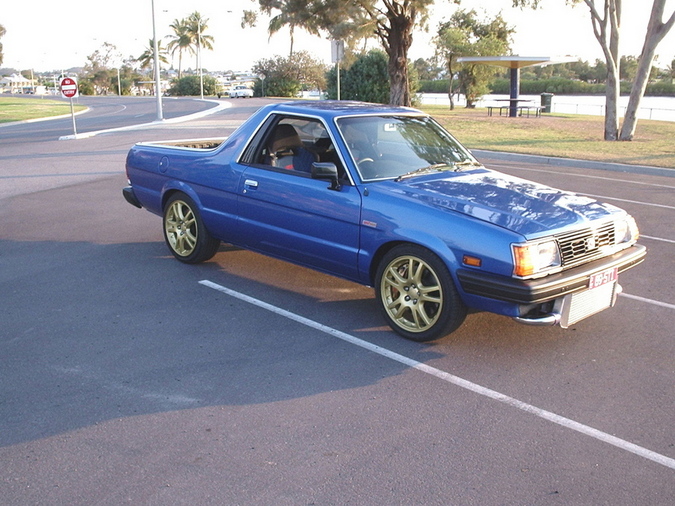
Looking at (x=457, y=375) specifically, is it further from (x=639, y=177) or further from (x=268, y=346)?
(x=639, y=177)

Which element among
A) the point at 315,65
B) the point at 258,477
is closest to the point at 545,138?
the point at 258,477

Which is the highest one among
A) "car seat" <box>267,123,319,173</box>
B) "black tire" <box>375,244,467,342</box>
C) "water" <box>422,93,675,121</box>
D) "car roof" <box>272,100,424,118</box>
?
"water" <box>422,93,675,121</box>

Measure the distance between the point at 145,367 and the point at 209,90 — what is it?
241 feet


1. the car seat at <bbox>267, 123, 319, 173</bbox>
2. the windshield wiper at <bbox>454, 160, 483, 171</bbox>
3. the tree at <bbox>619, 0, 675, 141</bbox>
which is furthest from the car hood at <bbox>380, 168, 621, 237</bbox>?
the tree at <bbox>619, 0, 675, 141</bbox>

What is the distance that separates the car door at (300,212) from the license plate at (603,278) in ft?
5.70

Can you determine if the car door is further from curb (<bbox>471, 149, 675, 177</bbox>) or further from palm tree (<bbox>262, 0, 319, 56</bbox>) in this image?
palm tree (<bbox>262, 0, 319, 56</bbox>)

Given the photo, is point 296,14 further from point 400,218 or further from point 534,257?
Result: point 534,257

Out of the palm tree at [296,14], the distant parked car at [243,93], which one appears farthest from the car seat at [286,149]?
the distant parked car at [243,93]

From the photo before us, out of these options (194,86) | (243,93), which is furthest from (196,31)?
(243,93)

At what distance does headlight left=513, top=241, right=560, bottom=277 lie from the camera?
4406 mm

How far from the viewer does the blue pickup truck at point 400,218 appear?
4.57m

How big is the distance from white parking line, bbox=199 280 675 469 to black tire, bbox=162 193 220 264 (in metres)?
0.90

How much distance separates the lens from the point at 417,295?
493cm

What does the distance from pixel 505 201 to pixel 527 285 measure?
2.83ft
